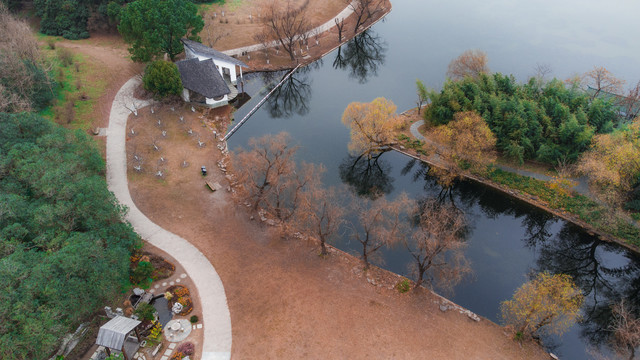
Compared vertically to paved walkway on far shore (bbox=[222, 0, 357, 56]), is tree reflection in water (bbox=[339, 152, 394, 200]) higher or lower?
lower

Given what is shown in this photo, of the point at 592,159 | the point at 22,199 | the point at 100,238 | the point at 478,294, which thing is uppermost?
the point at 592,159

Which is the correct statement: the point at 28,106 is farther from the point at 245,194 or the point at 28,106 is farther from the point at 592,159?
the point at 592,159

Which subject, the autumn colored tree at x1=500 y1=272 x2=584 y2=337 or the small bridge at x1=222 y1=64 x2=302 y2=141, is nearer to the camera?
the autumn colored tree at x1=500 y1=272 x2=584 y2=337

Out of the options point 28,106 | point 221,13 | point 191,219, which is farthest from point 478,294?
point 221,13

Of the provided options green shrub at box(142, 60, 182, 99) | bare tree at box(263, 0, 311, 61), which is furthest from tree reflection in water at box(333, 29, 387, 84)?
green shrub at box(142, 60, 182, 99)

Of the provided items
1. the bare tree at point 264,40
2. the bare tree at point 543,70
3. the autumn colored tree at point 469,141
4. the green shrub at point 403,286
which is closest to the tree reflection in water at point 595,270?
the autumn colored tree at point 469,141

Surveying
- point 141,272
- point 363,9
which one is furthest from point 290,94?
point 141,272

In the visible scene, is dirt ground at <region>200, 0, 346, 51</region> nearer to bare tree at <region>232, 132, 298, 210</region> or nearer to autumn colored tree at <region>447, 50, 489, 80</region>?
autumn colored tree at <region>447, 50, 489, 80</region>

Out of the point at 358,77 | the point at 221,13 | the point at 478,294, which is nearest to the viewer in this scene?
the point at 478,294
